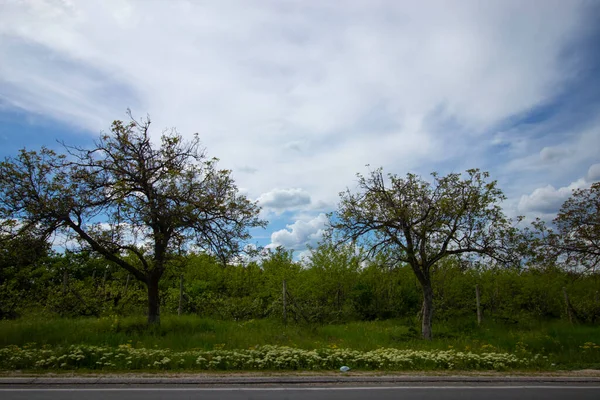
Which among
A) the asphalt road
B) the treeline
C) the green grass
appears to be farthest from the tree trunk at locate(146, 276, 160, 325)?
the asphalt road

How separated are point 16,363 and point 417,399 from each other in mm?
9118

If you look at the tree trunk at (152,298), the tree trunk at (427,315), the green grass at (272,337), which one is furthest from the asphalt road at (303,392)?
the tree trunk at (152,298)

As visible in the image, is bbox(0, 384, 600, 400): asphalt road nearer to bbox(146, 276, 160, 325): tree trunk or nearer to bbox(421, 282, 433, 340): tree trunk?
bbox(421, 282, 433, 340): tree trunk

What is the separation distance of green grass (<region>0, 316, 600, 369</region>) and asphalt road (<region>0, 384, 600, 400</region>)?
4067 mm

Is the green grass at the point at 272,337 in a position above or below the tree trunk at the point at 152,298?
below

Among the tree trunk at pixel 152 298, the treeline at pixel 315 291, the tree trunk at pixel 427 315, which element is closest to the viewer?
the tree trunk at pixel 152 298

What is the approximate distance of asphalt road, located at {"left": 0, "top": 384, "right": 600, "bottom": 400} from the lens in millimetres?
7180

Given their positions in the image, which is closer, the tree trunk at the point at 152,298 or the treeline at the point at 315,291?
the tree trunk at the point at 152,298

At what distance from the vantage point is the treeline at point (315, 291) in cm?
1828

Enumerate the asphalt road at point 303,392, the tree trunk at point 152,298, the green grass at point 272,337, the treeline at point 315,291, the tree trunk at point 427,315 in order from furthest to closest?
the treeline at point 315,291
the tree trunk at point 427,315
the tree trunk at point 152,298
the green grass at point 272,337
the asphalt road at point 303,392

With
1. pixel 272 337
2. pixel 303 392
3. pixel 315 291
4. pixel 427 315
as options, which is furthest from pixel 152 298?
pixel 315 291

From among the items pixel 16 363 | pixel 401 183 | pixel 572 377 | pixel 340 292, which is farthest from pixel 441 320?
pixel 16 363

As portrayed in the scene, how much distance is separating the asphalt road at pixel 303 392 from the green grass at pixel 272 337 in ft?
13.3

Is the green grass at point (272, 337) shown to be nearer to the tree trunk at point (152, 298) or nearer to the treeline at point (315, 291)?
the tree trunk at point (152, 298)
